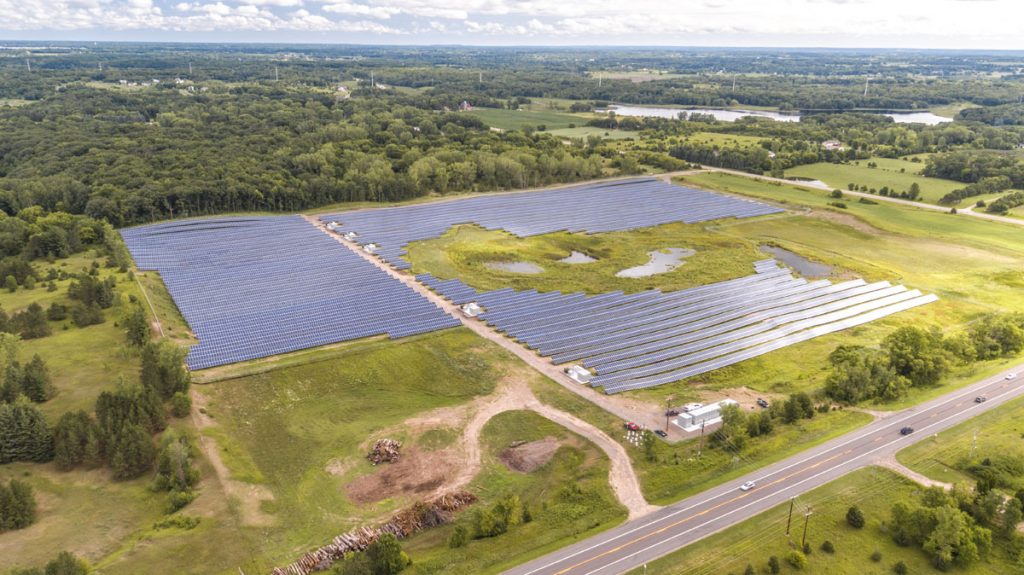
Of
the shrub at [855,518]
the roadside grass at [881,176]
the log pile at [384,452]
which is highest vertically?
the roadside grass at [881,176]

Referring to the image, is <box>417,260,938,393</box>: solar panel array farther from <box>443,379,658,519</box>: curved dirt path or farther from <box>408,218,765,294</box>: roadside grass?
<box>443,379,658,519</box>: curved dirt path

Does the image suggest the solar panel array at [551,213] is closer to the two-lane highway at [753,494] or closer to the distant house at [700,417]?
the distant house at [700,417]

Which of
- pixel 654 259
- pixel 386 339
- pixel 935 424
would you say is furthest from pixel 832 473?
pixel 654 259

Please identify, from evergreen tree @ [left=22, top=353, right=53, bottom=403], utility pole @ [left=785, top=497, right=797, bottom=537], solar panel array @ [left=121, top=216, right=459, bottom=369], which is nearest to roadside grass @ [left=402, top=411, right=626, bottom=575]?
utility pole @ [left=785, top=497, right=797, bottom=537]

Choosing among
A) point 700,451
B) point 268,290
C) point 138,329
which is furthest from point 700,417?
point 268,290

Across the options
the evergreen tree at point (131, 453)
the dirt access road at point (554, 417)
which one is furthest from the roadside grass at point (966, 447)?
the evergreen tree at point (131, 453)

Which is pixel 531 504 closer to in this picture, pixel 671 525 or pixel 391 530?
pixel 671 525
